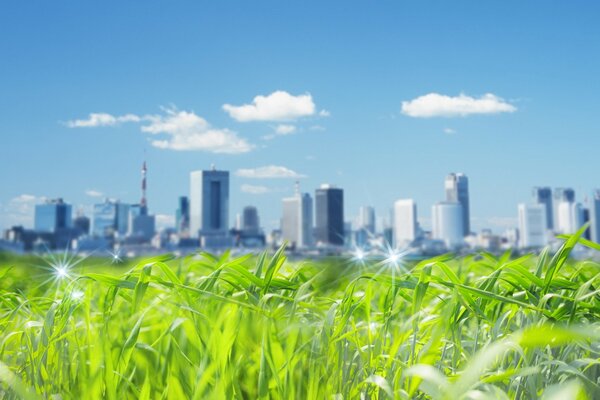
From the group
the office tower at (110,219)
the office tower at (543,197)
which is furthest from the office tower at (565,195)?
the office tower at (110,219)

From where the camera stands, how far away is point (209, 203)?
Result: 442 ft

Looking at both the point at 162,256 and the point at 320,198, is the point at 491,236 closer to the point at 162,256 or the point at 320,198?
the point at 320,198

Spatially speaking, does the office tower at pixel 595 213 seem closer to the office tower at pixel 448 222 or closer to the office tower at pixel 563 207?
the office tower at pixel 563 207

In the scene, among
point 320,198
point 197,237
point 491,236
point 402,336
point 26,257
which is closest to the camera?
point 402,336

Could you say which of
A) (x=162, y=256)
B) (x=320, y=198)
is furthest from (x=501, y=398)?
(x=320, y=198)

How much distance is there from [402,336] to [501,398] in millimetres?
321

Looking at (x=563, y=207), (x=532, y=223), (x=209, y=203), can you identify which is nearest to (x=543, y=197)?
(x=563, y=207)

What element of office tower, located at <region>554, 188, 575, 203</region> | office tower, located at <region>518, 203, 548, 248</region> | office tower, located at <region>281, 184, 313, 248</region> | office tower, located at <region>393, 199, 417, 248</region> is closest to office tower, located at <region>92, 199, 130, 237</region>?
office tower, located at <region>281, 184, 313, 248</region>

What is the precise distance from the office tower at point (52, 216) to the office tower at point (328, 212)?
57.0 metres

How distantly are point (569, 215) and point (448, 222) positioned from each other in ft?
93.9

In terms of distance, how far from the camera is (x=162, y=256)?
150cm

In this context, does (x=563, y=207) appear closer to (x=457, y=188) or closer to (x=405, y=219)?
(x=457, y=188)

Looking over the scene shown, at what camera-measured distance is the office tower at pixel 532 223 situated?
13725 centimetres

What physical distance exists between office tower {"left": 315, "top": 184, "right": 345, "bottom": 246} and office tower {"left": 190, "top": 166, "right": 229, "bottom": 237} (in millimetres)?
22958
